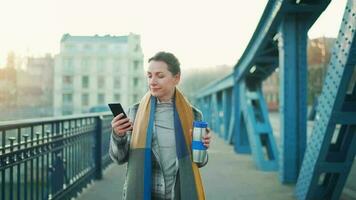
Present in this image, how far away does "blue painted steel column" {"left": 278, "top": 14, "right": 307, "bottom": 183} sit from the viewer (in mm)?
6875

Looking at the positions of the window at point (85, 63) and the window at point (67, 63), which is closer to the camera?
the window at point (67, 63)

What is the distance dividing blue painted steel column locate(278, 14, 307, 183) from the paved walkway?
49 cm

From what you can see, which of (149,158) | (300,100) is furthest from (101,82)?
(149,158)

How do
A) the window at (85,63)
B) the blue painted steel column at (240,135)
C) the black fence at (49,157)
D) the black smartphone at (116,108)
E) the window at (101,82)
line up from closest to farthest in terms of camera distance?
the black smartphone at (116,108), the black fence at (49,157), the blue painted steel column at (240,135), the window at (85,63), the window at (101,82)

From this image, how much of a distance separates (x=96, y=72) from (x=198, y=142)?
178 feet

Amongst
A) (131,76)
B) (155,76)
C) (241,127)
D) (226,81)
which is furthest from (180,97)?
(131,76)

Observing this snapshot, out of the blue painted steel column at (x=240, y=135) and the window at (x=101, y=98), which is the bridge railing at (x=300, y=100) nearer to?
the blue painted steel column at (x=240, y=135)

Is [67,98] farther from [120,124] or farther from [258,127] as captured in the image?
[120,124]

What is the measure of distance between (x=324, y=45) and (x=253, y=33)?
30.6 meters

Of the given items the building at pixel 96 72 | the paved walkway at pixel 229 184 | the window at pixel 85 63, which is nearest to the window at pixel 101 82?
the building at pixel 96 72

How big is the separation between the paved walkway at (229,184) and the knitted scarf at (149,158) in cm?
366

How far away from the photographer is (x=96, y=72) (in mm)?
55500

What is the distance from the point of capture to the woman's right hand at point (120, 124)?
2.57m

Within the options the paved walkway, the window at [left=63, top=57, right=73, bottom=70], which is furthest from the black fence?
the window at [left=63, top=57, right=73, bottom=70]
